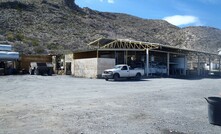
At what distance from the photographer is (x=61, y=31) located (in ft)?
228

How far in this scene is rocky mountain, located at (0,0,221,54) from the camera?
190ft

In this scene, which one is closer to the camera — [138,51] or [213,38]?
[138,51]

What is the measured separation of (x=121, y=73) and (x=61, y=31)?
43.6m

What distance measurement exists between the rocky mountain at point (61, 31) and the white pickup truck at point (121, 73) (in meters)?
25.4

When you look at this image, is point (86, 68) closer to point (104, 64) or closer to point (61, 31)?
point (104, 64)

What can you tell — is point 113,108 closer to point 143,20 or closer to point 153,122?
point 153,122

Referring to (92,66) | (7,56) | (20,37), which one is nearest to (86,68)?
(92,66)

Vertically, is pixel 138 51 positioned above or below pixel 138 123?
above

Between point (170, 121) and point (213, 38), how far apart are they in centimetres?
8588

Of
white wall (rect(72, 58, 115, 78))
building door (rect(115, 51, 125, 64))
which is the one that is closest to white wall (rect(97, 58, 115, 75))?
white wall (rect(72, 58, 115, 78))

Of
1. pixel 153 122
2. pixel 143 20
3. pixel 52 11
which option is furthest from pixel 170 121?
pixel 143 20

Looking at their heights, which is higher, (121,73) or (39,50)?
(39,50)

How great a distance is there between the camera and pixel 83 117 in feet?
30.4

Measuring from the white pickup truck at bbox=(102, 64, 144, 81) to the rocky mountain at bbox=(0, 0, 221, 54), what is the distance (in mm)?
25399
